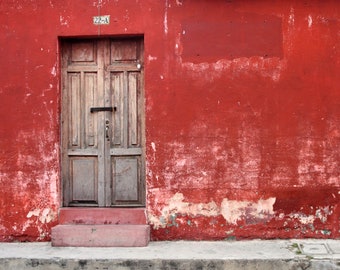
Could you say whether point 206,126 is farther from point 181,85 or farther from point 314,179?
point 314,179

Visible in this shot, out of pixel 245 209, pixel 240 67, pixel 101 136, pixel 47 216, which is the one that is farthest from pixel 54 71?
pixel 245 209

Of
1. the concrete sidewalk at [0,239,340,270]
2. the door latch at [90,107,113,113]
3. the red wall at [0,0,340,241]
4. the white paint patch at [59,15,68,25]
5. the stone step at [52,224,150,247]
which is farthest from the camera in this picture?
the door latch at [90,107,113,113]

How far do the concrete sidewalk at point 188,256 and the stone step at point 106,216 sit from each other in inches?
14.6

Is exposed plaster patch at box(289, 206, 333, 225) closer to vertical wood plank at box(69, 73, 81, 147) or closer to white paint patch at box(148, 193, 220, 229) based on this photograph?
white paint patch at box(148, 193, 220, 229)

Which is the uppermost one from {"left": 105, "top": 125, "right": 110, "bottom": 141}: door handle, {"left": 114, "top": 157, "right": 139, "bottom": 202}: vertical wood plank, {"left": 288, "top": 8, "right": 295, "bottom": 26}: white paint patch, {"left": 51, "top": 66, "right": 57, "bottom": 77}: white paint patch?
{"left": 288, "top": 8, "right": 295, "bottom": 26}: white paint patch

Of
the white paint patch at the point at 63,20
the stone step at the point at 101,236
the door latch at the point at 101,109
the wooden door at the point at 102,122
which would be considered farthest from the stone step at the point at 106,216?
the white paint patch at the point at 63,20

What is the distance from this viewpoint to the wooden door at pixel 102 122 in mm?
6523

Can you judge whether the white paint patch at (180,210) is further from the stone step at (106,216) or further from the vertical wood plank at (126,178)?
the vertical wood plank at (126,178)

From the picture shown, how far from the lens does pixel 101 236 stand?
609 cm

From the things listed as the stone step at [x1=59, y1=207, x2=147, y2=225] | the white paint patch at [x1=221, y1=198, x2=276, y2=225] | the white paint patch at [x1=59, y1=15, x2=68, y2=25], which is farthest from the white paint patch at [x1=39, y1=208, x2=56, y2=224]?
the white paint patch at [x1=59, y1=15, x2=68, y2=25]

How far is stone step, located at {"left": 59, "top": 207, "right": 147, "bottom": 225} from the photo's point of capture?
625cm

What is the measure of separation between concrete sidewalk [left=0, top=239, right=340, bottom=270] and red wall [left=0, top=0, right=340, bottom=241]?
0.26m

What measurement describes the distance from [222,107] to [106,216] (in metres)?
1.91

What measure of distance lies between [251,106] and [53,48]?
249 centimetres
